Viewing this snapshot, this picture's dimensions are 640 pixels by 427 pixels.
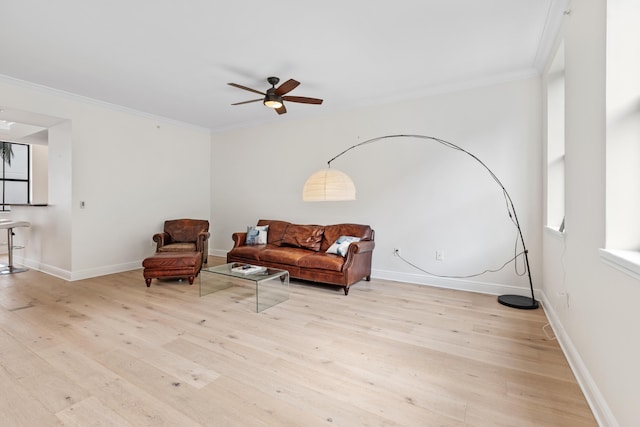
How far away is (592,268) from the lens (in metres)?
1.82

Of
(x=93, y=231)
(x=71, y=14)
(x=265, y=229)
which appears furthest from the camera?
(x=265, y=229)

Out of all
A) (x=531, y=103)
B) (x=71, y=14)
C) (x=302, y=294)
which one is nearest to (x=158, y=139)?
(x=71, y=14)

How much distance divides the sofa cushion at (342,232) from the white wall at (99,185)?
318cm

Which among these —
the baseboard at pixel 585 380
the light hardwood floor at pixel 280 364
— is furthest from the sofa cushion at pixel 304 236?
the baseboard at pixel 585 380

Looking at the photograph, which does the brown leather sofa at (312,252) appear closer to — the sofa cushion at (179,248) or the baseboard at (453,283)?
the baseboard at (453,283)

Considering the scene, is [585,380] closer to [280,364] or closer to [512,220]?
[280,364]

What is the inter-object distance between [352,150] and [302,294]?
2429 mm

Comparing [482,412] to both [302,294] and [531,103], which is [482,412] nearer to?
[302,294]

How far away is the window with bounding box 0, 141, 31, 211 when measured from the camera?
7008 millimetres

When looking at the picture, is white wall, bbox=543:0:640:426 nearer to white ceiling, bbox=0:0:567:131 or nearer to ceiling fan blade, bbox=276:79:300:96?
white ceiling, bbox=0:0:567:131

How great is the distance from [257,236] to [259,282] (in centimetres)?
184

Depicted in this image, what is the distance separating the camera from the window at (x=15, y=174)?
7008 mm

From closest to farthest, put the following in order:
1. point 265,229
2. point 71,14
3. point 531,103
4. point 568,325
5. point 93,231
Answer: point 568,325 → point 71,14 → point 531,103 → point 93,231 → point 265,229

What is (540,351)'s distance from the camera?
2324mm
